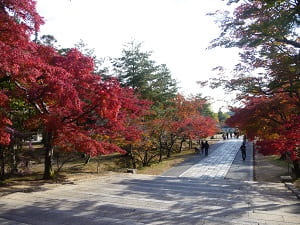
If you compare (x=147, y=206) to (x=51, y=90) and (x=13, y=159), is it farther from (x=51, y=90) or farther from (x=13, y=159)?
(x=13, y=159)

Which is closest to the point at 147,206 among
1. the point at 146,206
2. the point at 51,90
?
the point at 146,206

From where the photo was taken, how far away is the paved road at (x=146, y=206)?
5129mm

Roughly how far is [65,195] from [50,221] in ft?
7.55

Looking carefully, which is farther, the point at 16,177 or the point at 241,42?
the point at 16,177

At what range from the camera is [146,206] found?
6086 mm

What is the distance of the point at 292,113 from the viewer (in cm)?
1201

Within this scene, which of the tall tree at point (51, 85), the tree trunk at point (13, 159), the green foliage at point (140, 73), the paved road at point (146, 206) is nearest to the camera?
the paved road at point (146, 206)

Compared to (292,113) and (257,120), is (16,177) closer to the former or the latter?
(257,120)

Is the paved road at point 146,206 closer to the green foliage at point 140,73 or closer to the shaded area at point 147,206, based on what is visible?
the shaded area at point 147,206

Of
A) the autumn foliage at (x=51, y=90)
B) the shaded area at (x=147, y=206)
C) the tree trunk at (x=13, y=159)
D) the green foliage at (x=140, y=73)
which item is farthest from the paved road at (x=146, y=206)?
the green foliage at (x=140, y=73)

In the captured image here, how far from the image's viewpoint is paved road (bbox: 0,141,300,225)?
513cm


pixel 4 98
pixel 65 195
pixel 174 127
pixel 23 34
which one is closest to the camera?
pixel 4 98

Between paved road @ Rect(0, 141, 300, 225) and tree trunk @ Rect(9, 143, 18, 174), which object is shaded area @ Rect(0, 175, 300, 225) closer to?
paved road @ Rect(0, 141, 300, 225)

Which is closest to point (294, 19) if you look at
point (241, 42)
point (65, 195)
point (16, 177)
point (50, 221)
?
point (241, 42)
